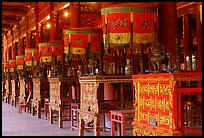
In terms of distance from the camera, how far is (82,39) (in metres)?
8.59

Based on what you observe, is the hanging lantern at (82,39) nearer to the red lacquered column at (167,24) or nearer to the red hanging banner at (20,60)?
the red lacquered column at (167,24)

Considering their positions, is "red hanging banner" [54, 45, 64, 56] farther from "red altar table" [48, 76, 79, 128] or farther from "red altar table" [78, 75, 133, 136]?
"red altar table" [78, 75, 133, 136]

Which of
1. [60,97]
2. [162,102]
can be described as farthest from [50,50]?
[162,102]

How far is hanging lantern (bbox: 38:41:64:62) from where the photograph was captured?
10.8 metres

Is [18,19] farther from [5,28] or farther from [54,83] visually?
[54,83]

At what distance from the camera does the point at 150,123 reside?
4441 millimetres

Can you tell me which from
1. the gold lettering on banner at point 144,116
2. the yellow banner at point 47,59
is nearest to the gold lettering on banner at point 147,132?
the gold lettering on banner at point 144,116

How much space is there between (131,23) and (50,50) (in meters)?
5.23

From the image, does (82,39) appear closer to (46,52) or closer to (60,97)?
(60,97)

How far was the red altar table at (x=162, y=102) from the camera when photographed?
402 cm

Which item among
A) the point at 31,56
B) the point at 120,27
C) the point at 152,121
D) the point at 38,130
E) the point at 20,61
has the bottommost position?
the point at 38,130

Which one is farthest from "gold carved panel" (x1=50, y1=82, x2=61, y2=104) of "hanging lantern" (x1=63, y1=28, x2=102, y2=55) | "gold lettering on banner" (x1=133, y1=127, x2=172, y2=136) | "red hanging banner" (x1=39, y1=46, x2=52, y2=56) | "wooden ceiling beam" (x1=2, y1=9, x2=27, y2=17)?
"wooden ceiling beam" (x1=2, y1=9, x2=27, y2=17)

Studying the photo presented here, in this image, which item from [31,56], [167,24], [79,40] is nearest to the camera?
[167,24]

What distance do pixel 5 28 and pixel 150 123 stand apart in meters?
18.2
